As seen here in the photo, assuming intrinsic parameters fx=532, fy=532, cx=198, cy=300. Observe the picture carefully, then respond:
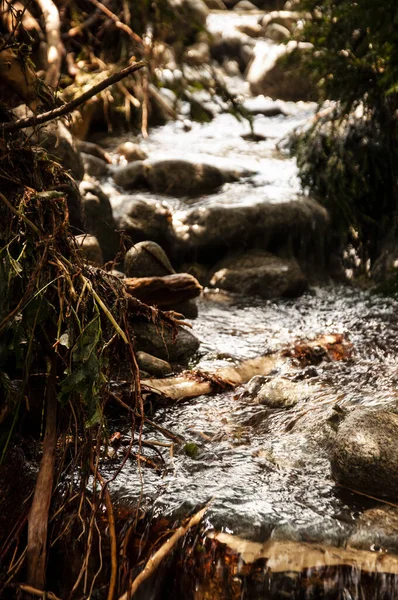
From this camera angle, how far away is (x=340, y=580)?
7.18 feet

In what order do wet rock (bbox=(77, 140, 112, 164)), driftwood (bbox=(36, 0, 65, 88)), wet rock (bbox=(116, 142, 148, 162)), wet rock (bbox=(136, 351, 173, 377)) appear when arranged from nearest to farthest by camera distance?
wet rock (bbox=(136, 351, 173, 377)) < driftwood (bbox=(36, 0, 65, 88)) < wet rock (bbox=(77, 140, 112, 164)) < wet rock (bbox=(116, 142, 148, 162))

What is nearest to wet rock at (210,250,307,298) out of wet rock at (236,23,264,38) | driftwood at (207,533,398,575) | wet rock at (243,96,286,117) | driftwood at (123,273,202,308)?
driftwood at (123,273,202,308)

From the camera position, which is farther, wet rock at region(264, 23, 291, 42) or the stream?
wet rock at region(264, 23, 291, 42)

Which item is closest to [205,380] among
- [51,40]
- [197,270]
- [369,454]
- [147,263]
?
[369,454]

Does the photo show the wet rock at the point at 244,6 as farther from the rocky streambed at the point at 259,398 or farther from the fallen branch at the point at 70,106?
the fallen branch at the point at 70,106

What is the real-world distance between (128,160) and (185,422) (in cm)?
738

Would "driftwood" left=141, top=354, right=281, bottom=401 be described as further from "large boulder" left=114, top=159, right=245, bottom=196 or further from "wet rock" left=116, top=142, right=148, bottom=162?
"wet rock" left=116, top=142, right=148, bottom=162

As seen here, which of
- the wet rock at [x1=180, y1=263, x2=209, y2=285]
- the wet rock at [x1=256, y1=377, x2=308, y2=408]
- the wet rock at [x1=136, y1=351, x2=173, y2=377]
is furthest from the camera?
the wet rock at [x1=180, y1=263, x2=209, y2=285]

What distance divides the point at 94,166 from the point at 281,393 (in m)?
6.34

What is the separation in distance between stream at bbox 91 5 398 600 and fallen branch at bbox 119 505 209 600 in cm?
6

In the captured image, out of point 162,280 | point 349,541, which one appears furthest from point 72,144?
point 349,541

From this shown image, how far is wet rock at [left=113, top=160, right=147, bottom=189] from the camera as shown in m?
8.99

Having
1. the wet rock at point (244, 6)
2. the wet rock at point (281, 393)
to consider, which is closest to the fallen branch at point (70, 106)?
the wet rock at point (281, 393)

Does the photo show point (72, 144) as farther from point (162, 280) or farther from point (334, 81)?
point (334, 81)
